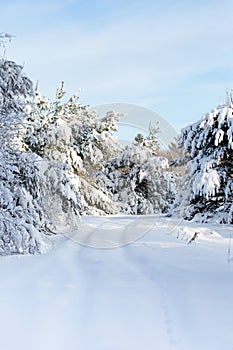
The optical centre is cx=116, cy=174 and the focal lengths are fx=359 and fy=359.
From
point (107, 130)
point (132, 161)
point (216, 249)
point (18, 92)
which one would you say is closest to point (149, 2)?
point (18, 92)

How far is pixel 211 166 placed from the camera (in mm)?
8492

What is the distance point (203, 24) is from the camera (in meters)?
7.54

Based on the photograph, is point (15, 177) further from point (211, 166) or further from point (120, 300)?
point (211, 166)

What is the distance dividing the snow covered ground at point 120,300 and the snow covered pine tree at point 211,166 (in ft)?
9.76

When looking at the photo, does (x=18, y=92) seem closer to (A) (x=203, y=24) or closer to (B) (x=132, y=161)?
(A) (x=203, y=24)

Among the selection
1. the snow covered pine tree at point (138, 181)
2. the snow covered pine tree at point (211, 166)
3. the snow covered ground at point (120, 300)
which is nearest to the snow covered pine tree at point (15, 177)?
the snow covered ground at point (120, 300)

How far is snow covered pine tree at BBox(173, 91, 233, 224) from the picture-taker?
27.2ft

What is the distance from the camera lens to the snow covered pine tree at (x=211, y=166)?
8305mm

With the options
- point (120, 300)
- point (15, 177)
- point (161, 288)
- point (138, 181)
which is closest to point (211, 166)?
point (15, 177)

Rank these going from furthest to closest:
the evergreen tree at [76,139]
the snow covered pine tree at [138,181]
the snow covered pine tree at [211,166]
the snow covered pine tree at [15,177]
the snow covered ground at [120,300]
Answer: the snow covered pine tree at [138,181] → the evergreen tree at [76,139] → the snow covered pine tree at [211,166] → the snow covered pine tree at [15,177] → the snow covered ground at [120,300]

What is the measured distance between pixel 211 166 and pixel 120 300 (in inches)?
238

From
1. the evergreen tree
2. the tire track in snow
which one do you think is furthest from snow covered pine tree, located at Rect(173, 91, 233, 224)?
the evergreen tree

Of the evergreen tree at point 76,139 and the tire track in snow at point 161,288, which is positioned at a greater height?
the evergreen tree at point 76,139

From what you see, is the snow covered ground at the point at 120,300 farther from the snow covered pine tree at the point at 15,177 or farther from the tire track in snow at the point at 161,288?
the snow covered pine tree at the point at 15,177
